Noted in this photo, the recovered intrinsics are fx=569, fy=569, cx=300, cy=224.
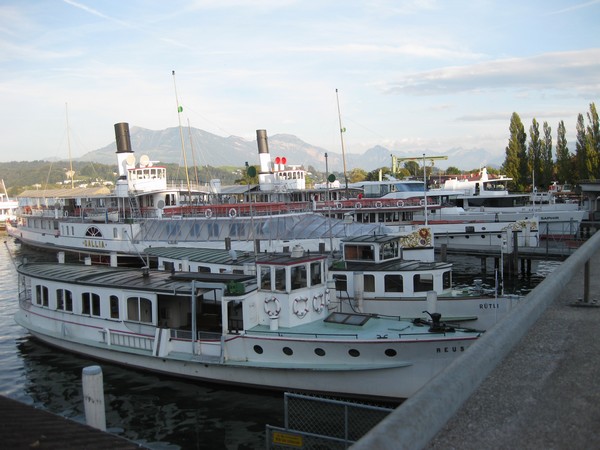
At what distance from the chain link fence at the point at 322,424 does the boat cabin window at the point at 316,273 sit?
18.2 ft

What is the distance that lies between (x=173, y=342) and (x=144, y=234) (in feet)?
111

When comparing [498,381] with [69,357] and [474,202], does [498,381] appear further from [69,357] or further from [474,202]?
[474,202]

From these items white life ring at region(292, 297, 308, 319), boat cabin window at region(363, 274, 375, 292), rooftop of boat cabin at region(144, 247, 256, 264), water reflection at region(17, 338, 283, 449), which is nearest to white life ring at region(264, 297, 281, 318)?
white life ring at region(292, 297, 308, 319)

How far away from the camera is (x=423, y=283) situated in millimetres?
23516

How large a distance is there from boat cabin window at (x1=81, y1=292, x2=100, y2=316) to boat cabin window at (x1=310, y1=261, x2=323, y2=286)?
9.10 meters

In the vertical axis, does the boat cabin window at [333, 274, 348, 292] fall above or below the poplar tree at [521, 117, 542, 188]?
below

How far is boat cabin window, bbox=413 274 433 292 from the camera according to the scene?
76.8ft

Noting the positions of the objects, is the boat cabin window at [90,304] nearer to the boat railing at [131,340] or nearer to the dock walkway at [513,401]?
the boat railing at [131,340]

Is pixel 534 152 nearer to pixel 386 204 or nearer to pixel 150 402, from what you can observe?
pixel 386 204

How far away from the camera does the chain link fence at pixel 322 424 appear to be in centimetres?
1198

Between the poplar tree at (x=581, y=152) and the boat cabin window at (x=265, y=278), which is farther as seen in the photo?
the poplar tree at (x=581, y=152)

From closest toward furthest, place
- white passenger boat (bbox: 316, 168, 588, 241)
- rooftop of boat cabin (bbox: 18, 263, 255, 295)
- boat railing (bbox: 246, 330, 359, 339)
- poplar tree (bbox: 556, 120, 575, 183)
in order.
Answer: boat railing (bbox: 246, 330, 359, 339) < rooftop of boat cabin (bbox: 18, 263, 255, 295) < white passenger boat (bbox: 316, 168, 588, 241) < poplar tree (bbox: 556, 120, 575, 183)

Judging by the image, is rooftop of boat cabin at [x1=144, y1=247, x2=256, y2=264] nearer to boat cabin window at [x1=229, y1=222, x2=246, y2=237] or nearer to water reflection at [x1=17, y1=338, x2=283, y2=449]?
water reflection at [x1=17, y1=338, x2=283, y2=449]

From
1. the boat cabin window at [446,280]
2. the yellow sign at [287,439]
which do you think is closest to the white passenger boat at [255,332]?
the boat cabin window at [446,280]
